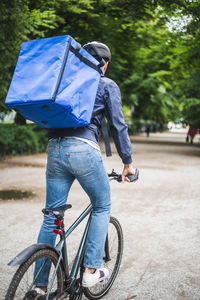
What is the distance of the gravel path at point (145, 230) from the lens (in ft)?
11.6

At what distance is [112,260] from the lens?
347 centimetres

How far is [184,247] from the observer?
15.0ft

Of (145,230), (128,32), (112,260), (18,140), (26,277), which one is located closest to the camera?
(26,277)

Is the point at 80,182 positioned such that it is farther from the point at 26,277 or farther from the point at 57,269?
the point at 26,277

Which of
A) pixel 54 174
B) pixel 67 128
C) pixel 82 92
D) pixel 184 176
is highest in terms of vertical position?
pixel 82 92

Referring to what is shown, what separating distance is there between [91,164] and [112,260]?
120 centimetres

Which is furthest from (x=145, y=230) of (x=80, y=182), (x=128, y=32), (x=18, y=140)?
(x=128, y=32)

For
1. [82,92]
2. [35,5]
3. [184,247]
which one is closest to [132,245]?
[184,247]

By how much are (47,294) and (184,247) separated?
8.12 ft

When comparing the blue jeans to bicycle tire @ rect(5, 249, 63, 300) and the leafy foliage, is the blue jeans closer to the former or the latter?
bicycle tire @ rect(5, 249, 63, 300)

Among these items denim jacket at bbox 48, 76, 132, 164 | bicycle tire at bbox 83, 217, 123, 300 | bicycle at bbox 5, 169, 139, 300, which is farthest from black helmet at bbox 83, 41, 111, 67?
bicycle tire at bbox 83, 217, 123, 300

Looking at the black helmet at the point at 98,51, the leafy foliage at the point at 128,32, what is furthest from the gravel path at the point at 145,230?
the leafy foliage at the point at 128,32

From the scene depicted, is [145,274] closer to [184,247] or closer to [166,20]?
[184,247]

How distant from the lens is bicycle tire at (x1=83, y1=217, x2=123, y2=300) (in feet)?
10.6
